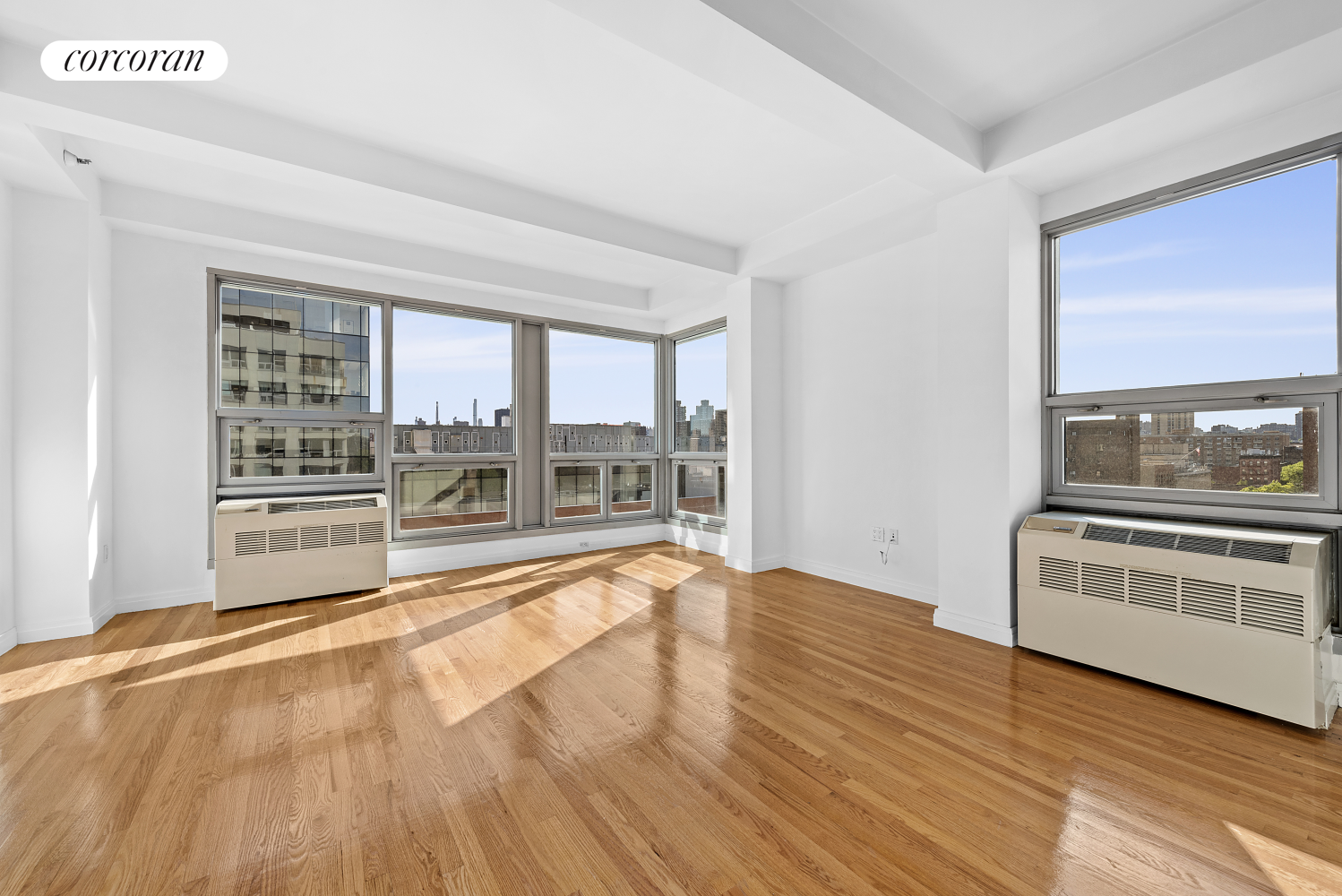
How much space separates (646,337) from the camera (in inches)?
251

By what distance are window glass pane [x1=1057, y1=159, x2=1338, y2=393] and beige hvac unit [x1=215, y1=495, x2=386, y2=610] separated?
497cm

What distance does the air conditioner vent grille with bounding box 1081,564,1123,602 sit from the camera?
2.66 meters

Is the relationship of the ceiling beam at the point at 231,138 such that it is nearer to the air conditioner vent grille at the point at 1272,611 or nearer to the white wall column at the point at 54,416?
the white wall column at the point at 54,416

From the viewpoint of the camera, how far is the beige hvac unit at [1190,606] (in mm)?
2180

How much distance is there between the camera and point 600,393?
607cm

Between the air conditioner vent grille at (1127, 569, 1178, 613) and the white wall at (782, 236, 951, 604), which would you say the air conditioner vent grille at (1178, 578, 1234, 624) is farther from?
the white wall at (782, 236, 951, 604)

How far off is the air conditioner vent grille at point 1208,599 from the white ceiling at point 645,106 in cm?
205

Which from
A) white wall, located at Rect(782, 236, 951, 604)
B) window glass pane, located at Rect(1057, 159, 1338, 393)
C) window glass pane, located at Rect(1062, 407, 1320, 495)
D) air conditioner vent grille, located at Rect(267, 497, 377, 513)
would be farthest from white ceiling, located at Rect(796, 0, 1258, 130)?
air conditioner vent grille, located at Rect(267, 497, 377, 513)

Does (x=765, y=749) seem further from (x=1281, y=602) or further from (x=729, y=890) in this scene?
(x=1281, y=602)

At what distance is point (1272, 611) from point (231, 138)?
526 centimetres

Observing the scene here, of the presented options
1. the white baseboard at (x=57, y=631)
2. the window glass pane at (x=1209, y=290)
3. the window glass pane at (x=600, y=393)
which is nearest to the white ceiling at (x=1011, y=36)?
the window glass pane at (x=1209, y=290)

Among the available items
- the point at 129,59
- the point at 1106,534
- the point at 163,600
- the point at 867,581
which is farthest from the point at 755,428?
the point at 163,600

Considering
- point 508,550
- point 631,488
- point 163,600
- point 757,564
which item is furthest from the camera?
point 631,488

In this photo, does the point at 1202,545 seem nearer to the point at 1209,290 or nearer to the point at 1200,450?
the point at 1200,450
